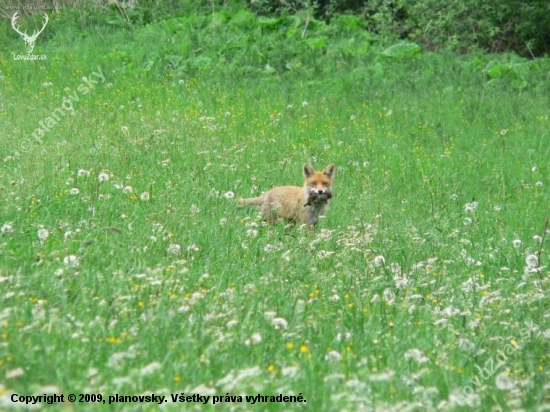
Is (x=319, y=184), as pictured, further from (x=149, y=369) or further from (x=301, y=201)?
(x=149, y=369)

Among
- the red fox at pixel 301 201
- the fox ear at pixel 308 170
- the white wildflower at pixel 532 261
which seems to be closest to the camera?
the white wildflower at pixel 532 261

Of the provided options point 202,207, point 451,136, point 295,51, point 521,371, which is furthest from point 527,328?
point 295,51

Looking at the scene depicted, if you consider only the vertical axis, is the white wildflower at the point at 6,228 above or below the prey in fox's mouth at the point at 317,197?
above

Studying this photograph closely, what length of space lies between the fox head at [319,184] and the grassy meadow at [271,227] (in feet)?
1.24

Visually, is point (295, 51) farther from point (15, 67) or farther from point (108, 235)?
point (108, 235)

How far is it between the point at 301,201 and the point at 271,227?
1084mm

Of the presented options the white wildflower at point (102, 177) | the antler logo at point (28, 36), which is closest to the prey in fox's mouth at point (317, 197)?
the white wildflower at point (102, 177)

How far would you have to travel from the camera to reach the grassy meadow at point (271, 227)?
5.70 metres

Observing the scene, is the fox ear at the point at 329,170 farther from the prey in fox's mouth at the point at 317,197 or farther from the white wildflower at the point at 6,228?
the white wildflower at the point at 6,228

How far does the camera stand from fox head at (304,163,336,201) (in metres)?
11.7

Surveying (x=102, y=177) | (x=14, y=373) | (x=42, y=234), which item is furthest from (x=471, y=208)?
(x=14, y=373)

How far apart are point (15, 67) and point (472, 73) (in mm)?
9713

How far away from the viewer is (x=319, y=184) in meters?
11.9

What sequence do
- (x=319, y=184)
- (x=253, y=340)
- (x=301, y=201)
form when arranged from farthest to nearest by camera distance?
(x=301, y=201)
(x=319, y=184)
(x=253, y=340)
